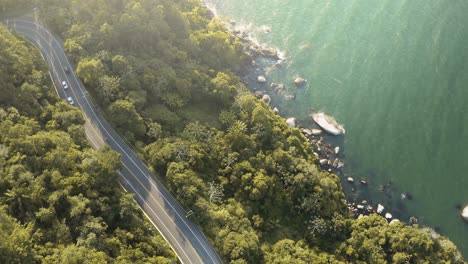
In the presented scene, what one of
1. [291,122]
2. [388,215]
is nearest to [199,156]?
[291,122]

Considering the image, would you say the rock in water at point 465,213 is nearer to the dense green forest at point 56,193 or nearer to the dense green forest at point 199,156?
the dense green forest at point 199,156

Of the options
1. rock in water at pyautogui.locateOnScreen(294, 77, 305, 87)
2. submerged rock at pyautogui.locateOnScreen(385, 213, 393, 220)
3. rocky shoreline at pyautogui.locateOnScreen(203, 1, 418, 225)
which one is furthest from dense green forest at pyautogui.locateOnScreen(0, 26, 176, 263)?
rock in water at pyautogui.locateOnScreen(294, 77, 305, 87)

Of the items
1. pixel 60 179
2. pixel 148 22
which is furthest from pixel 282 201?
pixel 148 22

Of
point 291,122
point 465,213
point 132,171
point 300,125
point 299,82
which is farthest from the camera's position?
point 299,82

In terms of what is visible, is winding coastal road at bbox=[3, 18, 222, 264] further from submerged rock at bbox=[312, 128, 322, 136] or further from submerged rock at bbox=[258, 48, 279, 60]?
submerged rock at bbox=[258, 48, 279, 60]

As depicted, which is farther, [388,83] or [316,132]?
[388,83]

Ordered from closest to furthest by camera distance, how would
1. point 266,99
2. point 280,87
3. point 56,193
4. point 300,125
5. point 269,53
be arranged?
point 56,193
point 300,125
point 266,99
point 280,87
point 269,53

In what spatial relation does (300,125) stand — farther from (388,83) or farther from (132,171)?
(132,171)

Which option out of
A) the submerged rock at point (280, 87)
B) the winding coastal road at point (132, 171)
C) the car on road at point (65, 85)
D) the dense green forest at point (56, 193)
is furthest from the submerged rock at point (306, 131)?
the car on road at point (65, 85)
